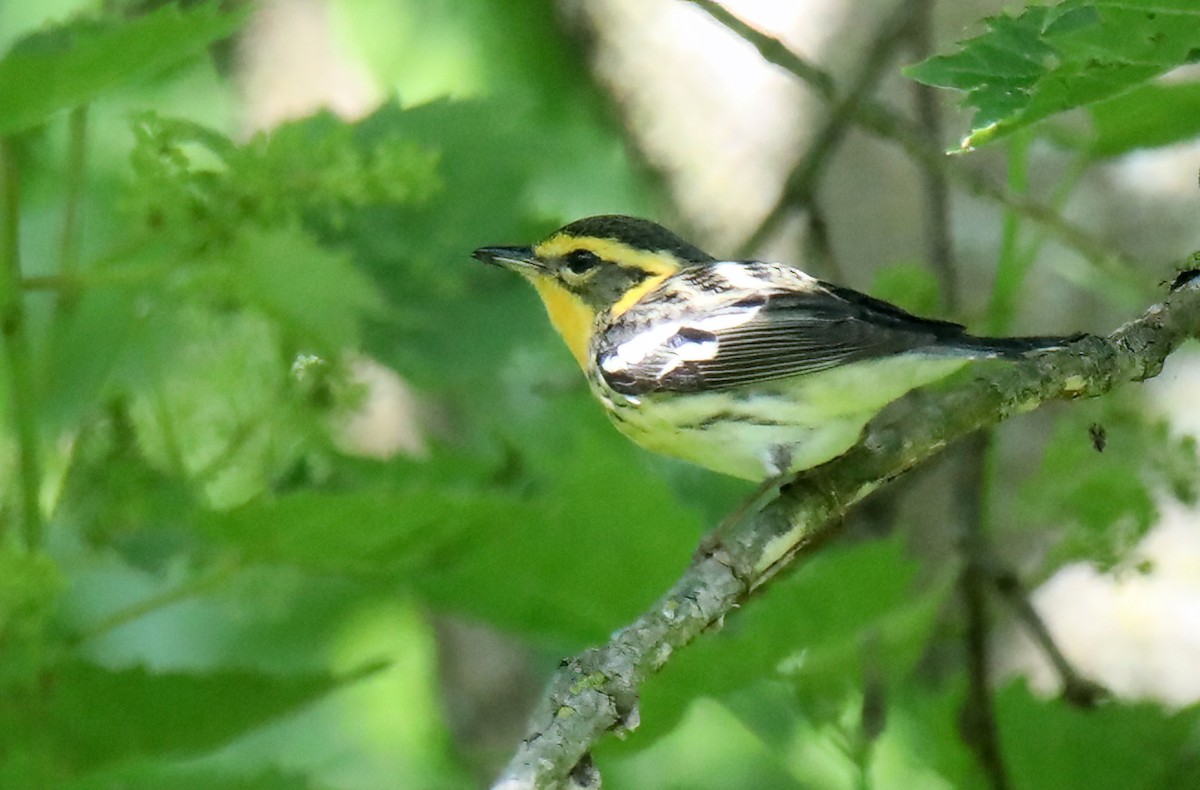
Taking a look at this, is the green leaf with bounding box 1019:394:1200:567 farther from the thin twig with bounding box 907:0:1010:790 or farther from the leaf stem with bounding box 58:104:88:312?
the leaf stem with bounding box 58:104:88:312

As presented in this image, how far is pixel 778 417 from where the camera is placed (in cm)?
202

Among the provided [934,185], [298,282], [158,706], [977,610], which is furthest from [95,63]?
[934,185]

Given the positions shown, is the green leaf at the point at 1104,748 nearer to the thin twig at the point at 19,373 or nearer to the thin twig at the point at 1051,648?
the thin twig at the point at 1051,648

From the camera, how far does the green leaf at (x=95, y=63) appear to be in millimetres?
1362

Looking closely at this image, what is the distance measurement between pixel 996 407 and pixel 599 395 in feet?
2.37

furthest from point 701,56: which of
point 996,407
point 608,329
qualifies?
point 996,407

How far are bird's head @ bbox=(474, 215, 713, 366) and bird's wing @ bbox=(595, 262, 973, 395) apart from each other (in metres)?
0.20

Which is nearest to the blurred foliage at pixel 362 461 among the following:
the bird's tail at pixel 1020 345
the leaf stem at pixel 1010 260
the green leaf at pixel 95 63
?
the green leaf at pixel 95 63

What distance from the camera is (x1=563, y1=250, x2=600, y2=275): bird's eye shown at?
2.48 meters

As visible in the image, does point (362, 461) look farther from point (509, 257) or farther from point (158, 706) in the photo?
point (158, 706)

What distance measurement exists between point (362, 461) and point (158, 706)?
586mm

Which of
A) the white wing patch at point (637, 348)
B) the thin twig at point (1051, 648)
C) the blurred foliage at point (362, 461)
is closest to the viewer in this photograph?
the blurred foliage at point (362, 461)

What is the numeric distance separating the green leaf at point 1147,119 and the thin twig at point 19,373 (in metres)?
1.35

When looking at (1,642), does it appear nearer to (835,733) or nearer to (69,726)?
(69,726)
